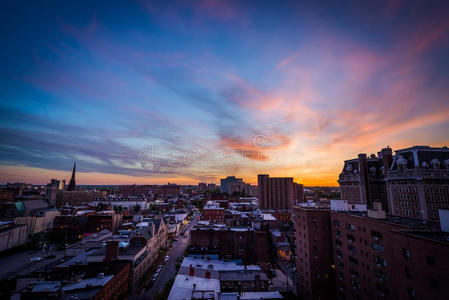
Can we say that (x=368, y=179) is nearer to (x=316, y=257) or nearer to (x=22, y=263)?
(x=316, y=257)

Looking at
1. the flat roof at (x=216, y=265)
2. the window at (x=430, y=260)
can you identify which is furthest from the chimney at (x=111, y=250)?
the window at (x=430, y=260)

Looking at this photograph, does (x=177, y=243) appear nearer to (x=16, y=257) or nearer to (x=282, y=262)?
(x=282, y=262)

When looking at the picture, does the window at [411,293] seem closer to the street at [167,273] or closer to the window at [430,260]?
the window at [430,260]

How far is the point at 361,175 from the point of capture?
3012 inches

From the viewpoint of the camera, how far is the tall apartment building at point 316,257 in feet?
136

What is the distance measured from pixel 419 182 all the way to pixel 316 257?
41.8m

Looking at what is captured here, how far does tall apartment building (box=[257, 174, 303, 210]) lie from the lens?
14450 cm

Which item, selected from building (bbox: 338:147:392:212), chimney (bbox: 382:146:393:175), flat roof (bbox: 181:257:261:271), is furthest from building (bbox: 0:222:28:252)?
chimney (bbox: 382:146:393:175)

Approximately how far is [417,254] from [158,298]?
38704 mm

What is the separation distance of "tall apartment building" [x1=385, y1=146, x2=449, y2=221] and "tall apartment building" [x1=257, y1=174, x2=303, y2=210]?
8036 cm

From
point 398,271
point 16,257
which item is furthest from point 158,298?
point 16,257

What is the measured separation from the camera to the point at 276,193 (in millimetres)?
145750

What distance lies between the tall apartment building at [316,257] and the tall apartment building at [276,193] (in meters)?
102

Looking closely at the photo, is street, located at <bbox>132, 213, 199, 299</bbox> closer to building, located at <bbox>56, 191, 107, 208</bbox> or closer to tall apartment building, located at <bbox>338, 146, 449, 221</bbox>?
tall apartment building, located at <bbox>338, 146, 449, 221</bbox>
